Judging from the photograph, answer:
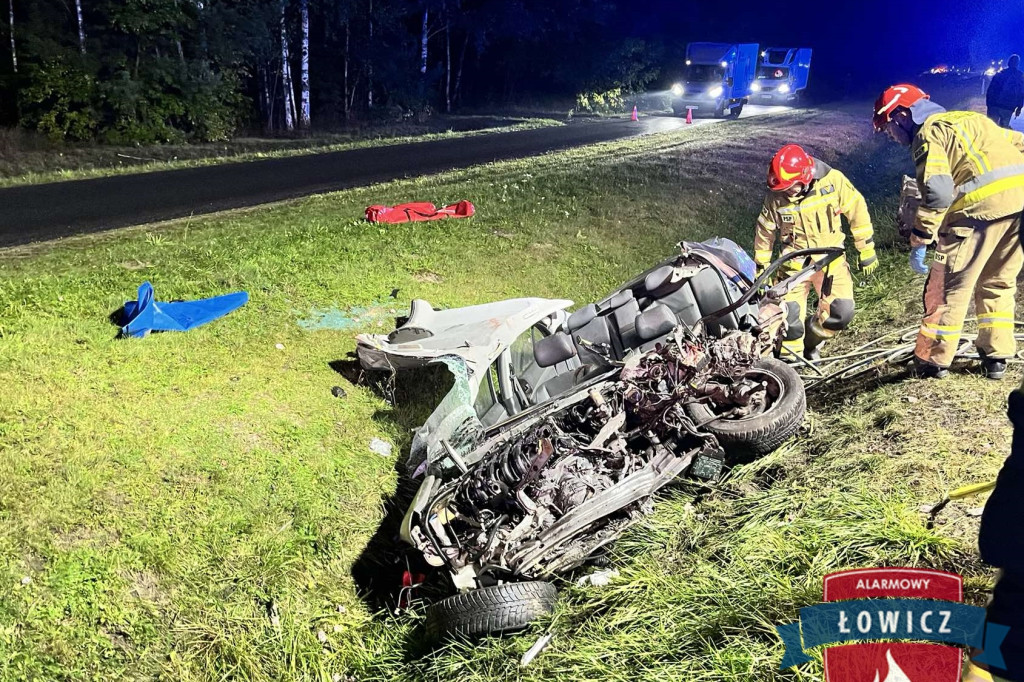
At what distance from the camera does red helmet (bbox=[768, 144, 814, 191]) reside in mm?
5297

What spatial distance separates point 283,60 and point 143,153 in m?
5.69

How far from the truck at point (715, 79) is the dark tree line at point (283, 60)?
22.5ft

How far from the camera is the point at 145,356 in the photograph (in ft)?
18.6

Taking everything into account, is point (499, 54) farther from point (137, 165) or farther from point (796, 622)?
point (796, 622)

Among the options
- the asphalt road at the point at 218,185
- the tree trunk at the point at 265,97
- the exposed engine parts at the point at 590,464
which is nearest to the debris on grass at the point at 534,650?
the exposed engine parts at the point at 590,464

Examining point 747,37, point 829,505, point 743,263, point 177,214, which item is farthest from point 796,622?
point 747,37

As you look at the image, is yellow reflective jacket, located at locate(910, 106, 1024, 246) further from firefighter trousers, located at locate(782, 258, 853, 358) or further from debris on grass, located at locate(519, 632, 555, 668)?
debris on grass, located at locate(519, 632, 555, 668)

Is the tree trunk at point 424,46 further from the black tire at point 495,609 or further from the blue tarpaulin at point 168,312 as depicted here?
the black tire at point 495,609

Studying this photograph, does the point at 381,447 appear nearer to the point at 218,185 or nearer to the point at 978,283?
the point at 978,283

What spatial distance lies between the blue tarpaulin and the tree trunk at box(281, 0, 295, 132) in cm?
1318

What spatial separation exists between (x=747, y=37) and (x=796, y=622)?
31431mm

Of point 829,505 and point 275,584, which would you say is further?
point 275,584

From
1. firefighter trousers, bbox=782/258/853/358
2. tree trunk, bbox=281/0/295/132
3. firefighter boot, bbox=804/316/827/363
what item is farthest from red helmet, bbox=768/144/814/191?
tree trunk, bbox=281/0/295/132

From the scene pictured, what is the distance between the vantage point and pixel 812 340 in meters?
5.86
